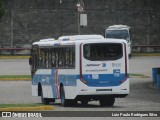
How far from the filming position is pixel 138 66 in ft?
185

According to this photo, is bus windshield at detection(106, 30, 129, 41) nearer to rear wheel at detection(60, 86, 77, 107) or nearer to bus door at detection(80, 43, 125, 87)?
rear wheel at detection(60, 86, 77, 107)

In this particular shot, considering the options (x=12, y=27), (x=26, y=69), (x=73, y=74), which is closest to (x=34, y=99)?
(x=73, y=74)

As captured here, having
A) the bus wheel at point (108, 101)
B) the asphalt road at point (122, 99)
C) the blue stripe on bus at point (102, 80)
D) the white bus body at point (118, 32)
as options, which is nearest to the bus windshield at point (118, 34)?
the white bus body at point (118, 32)

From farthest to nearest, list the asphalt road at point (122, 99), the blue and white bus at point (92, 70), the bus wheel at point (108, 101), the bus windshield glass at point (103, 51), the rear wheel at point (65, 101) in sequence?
the bus wheel at point (108, 101) → the rear wheel at point (65, 101) → the bus windshield glass at point (103, 51) → the blue and white bus at point (92, 70) → the asphalt road at point (122, 99)

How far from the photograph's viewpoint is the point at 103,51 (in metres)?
29.1

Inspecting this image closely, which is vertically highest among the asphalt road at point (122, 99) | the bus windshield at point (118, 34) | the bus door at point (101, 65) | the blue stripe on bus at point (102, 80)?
the bus door at point (101, 65)

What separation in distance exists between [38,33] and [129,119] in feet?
161

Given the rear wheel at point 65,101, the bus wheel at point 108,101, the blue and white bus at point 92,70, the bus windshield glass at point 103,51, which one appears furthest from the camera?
the bus wheel at point 108,101

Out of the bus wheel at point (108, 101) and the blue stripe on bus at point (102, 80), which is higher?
the blue stripe on bus at point (102, 80)

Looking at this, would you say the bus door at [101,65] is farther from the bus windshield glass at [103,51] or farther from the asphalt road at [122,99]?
the asphalt road at [122,99]

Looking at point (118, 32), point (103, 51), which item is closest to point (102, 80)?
point (103, 51)

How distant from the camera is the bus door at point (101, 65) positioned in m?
28.8

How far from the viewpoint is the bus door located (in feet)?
94.4

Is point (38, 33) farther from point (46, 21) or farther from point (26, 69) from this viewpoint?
point (26, 69)
